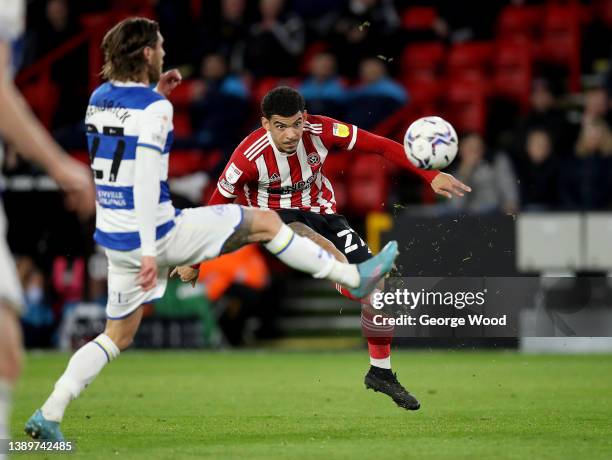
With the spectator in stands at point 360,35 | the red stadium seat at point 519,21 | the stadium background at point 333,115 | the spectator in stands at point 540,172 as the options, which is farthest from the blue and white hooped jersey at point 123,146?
the red stadium seat at point 519,21

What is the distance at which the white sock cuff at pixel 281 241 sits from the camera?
6535 millimetres

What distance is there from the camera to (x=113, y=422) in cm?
778

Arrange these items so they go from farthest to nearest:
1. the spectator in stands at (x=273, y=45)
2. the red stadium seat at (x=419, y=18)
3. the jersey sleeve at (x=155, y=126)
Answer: the spectator in stands at (x=273, y=45), the red stadium seat at (x=419, y=18), the jersey sleeve at (x=155, y=126)

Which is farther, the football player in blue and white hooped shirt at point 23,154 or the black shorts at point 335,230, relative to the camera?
the black shorts at point 335,230

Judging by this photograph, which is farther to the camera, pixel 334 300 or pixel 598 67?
pixel 598 67

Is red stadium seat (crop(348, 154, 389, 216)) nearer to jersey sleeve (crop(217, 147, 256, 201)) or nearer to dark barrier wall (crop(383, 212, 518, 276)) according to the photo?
dark barrier wall (crop(383, 212, 518, 276))

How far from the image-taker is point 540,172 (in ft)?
46.0

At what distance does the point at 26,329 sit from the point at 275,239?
29.0 feet

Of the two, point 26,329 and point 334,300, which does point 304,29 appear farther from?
point 26,329

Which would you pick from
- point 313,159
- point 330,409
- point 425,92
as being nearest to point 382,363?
point 330,409

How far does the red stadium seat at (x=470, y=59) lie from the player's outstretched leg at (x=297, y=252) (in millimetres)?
9215

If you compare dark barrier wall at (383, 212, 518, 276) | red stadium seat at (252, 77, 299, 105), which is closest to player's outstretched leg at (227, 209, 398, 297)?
dark barrier wall at (383, 212, 518, 276)

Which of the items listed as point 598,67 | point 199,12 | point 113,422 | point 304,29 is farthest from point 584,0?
point 113,422

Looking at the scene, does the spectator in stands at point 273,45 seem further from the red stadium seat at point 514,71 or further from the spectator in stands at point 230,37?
the red stadium seat at point 514,71
